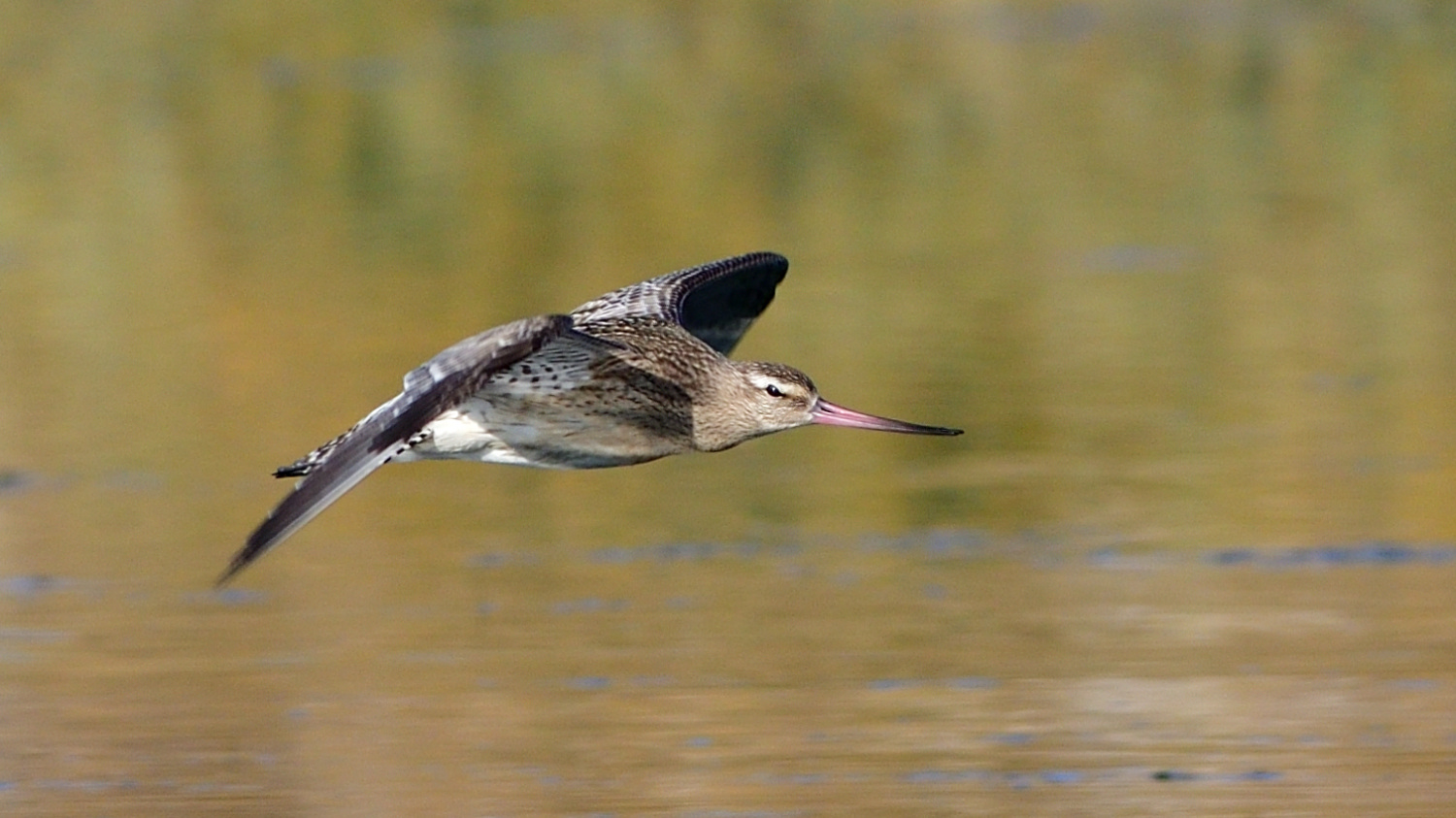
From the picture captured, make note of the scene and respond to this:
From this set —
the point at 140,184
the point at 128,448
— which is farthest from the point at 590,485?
the point at 140,184

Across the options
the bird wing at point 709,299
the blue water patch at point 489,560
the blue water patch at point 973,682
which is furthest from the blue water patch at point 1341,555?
the blue water patch at point 489,560

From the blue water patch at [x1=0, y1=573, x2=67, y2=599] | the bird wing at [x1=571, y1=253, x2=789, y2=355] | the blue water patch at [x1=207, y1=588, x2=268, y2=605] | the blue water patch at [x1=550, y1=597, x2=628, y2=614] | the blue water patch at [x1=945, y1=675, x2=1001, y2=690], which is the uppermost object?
the bird wing at [x1=571, y1=253, x2=789, y2=355]

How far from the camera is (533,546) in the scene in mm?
11547

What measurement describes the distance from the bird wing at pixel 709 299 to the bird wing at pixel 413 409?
1.33m

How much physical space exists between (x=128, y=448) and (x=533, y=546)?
312 cm

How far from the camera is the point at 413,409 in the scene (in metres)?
7.02

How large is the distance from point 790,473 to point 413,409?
19.8ft

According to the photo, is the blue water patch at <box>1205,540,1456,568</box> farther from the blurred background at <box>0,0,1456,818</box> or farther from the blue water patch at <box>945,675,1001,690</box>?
the blue water patch at <box>945,675,1001,690</box>

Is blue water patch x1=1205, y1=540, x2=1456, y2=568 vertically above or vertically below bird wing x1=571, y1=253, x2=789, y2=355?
below

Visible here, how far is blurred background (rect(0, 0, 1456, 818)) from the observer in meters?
8.83

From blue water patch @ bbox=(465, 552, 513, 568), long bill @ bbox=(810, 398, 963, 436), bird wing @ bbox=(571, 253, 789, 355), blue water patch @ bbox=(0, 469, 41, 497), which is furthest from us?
blue water patch @ bbox=(0, 469, 41, 497)

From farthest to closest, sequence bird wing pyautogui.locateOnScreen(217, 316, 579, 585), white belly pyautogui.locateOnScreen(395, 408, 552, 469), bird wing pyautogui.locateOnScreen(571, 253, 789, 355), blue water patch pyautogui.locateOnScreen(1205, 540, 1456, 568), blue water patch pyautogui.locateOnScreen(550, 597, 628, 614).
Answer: blue water patch pyautogui.locateOnScreen(1205, 540, 1456, 568), blue water patch pyautogui.locateOnScreen(550, 597, 628, 614), bird wing pyautogui.locateOnScreen(571, 253, 789, 355), white belly pyautogui.locateOnScreen(395, 408, 552, 469), bird wing pyautogui.locateOnScreen(217, 316, 579, 585)

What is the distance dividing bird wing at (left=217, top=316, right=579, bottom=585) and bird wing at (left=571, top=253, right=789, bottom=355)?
1326 millimetres

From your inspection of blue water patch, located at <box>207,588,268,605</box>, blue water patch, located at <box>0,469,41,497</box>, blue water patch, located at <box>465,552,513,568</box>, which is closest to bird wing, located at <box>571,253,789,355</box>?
blue water patch, located at <box>465,552,513,568</box>
